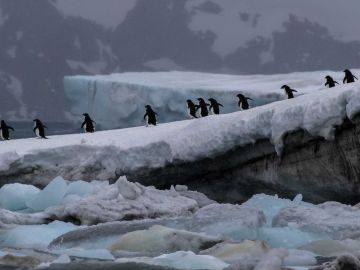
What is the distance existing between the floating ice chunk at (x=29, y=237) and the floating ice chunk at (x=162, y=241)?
2.99 ft

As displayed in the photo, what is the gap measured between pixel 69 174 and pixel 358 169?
4309 mm

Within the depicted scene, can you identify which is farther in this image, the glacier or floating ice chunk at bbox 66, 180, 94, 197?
floating ice chunk at bbox 66, 180, 94, 197

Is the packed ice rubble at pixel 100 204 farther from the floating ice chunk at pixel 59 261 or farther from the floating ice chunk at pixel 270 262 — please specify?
the floating ice chunk at pixel 270 262

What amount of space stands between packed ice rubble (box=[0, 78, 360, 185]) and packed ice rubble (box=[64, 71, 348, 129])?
29.2 ft

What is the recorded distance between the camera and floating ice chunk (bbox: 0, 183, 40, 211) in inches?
448

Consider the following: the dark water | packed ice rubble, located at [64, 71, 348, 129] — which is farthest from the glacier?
the dark water

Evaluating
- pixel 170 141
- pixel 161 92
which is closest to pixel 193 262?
pixel 170 141

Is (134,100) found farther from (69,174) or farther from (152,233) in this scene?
(152,233)

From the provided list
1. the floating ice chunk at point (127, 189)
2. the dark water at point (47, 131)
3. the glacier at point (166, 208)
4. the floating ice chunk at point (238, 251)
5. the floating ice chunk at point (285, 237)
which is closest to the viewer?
the floating ice chunk at point (238, 251)

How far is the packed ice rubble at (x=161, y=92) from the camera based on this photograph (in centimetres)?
2309

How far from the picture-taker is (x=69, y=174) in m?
13.1

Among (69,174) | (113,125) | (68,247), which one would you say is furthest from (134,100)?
(68,247)

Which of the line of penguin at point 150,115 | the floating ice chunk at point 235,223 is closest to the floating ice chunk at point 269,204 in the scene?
the floating ice chunk at point 235,223

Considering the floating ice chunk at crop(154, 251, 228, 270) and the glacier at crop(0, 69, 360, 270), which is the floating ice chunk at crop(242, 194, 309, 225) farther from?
the floating ice chunk at crop(154, 251, 228, 270)
